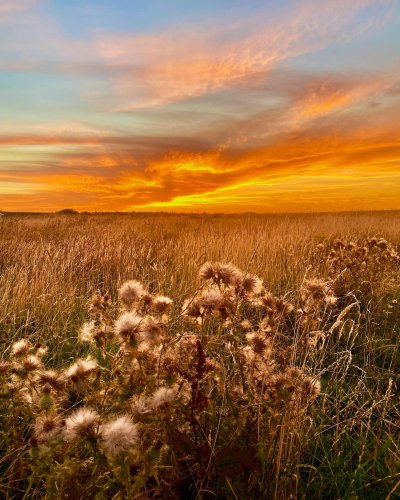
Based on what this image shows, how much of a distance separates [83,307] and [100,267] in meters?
2.18

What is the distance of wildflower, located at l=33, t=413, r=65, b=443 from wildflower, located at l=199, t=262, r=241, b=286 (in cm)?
79

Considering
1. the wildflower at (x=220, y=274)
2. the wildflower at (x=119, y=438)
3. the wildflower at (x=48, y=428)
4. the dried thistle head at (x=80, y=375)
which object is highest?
the wildflower at (x=220, y=274)

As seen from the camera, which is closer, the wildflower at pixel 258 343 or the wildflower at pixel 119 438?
the wildflower at pixel 119 438

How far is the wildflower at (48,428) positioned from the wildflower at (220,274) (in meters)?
0.79

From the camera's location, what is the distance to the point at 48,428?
168 centimetres

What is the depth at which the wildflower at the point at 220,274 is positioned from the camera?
202cm

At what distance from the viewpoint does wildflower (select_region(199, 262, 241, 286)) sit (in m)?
2.02

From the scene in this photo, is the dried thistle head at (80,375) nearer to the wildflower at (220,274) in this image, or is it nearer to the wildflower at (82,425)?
the wildflower at (82,425)

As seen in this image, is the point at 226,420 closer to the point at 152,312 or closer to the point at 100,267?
the point at 152,312

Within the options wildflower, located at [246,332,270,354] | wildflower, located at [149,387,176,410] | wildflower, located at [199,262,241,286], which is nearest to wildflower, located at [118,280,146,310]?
wildflower, located at [199,262,241,286]

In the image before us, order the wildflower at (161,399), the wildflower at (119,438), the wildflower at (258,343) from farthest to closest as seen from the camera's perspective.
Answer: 1. the wildflower at (258,343)
2. the wildflower at (161,399)
3. the wildflower at (119,438)

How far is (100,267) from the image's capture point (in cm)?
768

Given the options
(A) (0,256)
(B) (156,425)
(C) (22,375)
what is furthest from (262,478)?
(A) (0,256)

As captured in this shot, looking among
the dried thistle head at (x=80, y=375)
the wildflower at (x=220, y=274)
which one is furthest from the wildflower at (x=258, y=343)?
the dried thistle head at (x=80, y=375)
